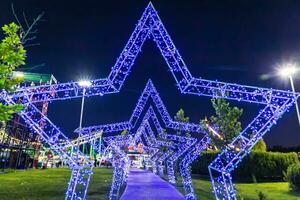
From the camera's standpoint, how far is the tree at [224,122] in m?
25.6

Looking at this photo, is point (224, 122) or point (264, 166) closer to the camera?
point (224, 122)

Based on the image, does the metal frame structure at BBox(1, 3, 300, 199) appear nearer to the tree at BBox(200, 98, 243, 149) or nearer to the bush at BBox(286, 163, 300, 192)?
the bush at BBox(286, 163, 300, 192)

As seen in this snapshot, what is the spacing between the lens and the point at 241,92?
7957 mm

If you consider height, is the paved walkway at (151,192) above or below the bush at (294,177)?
below

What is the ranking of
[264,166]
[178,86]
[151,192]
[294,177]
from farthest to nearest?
[264,166] → [294,177] → [151,192] → [178,86]

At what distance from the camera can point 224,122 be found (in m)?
25.9

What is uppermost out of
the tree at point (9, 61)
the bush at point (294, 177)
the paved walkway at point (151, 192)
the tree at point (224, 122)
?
the tree at point (224, 122)

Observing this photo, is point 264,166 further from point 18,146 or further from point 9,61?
point 18,146

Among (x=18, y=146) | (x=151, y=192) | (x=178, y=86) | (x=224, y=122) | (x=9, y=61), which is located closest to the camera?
(x=9, y=61)

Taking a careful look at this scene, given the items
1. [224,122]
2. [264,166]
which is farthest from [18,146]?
[264,166]

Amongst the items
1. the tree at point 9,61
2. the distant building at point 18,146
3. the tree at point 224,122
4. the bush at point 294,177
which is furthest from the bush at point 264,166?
the tree at point 9,61

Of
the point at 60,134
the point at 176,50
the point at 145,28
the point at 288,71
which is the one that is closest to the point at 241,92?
the point at 176,50

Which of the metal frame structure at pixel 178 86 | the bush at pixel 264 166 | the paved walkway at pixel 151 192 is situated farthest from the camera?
the bush at pixel 264 166

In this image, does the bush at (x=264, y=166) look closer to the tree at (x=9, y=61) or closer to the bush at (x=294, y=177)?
the bush at (x=294, y=177)
